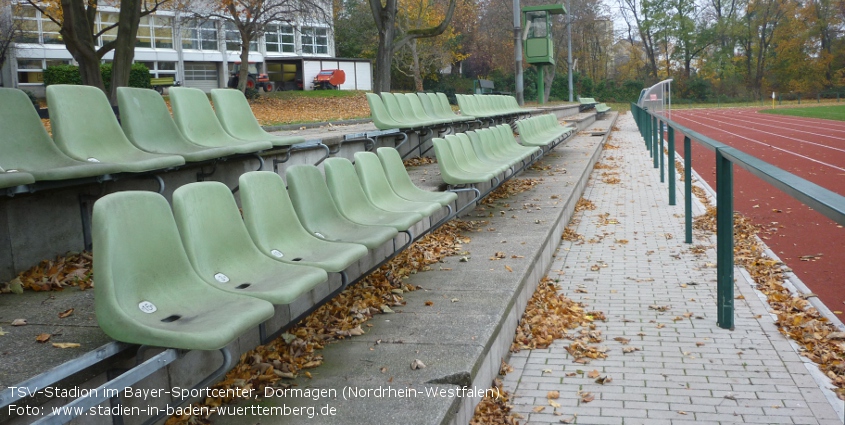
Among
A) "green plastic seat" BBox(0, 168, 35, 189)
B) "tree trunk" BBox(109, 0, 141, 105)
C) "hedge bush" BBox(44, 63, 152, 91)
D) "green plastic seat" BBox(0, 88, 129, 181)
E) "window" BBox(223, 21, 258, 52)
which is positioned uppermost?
"window" BBox(223, 21, 258, 52)

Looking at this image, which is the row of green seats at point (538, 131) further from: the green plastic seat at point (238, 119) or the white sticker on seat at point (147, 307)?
the white sticker on seat at point (147, 307)

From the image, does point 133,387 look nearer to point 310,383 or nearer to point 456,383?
point 310,383

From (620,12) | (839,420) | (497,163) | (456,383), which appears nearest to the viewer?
(456,383)

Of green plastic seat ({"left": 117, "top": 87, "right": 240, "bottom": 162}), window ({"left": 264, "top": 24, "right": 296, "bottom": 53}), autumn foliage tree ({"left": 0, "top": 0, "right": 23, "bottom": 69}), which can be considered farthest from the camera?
window ({"left": 264, "top": 24, "right": 296, "bottom": 53})

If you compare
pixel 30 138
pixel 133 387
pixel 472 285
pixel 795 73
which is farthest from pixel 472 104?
pixel 795 73

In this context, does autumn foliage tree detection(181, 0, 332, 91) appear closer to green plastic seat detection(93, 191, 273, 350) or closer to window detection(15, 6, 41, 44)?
window detection(15, 6, 41, 44)

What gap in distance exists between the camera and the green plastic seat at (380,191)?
5316mm

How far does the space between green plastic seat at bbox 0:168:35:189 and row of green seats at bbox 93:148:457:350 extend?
746 millimetres

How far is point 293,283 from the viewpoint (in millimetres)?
3189

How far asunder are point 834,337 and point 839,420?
1201 mm

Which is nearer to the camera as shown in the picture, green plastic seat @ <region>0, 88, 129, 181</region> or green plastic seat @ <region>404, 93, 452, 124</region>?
green plastic seat @ <region>0, 88, 129, 181</region>

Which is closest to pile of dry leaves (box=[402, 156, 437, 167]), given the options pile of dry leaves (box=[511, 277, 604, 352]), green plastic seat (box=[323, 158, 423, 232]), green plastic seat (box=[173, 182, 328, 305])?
pile of dry leaves (box=[511, 277, 604, 352])

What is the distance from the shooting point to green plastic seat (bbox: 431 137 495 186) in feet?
21.9

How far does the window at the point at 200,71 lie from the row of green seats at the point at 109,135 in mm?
41448
